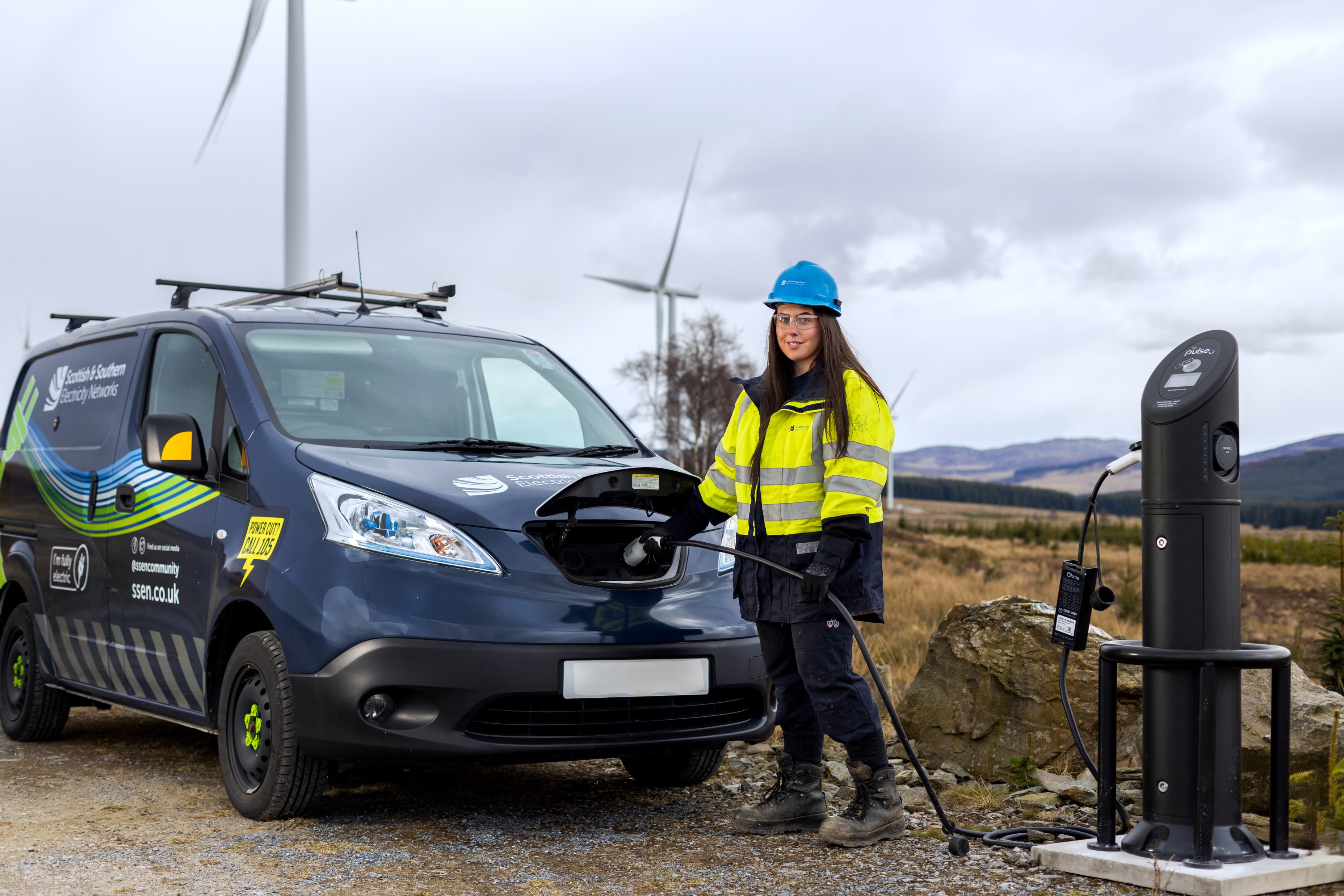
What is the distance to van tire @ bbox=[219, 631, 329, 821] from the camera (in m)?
4.71

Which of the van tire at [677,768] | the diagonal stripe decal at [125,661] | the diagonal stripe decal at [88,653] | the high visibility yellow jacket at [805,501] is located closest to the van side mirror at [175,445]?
the diagonal stripe decal at [125,661]

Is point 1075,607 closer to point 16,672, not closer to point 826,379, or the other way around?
point 826,379

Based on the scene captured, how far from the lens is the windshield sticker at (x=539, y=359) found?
6.44 m

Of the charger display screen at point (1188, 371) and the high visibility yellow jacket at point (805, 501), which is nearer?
the charger display screen at point (1188, 371)

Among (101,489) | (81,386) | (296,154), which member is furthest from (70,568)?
(296,154)

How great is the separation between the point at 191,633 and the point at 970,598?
38.1 feet

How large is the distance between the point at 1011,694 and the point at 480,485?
2.65 meters

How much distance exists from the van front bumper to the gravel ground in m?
0.35

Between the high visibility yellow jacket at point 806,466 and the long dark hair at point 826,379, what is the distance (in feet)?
0.07

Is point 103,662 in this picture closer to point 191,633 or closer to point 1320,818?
point 191,633

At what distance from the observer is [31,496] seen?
23.4ft

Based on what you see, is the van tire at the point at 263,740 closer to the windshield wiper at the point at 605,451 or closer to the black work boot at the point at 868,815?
the windshield wiper at the point at 605,451

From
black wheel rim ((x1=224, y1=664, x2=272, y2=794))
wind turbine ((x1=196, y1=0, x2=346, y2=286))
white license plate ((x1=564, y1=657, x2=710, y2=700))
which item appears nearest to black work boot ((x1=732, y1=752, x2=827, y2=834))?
white license plate ((x1=564, y1=657, x2=710, y2=700))

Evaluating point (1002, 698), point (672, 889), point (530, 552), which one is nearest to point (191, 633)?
point (530, 552)
